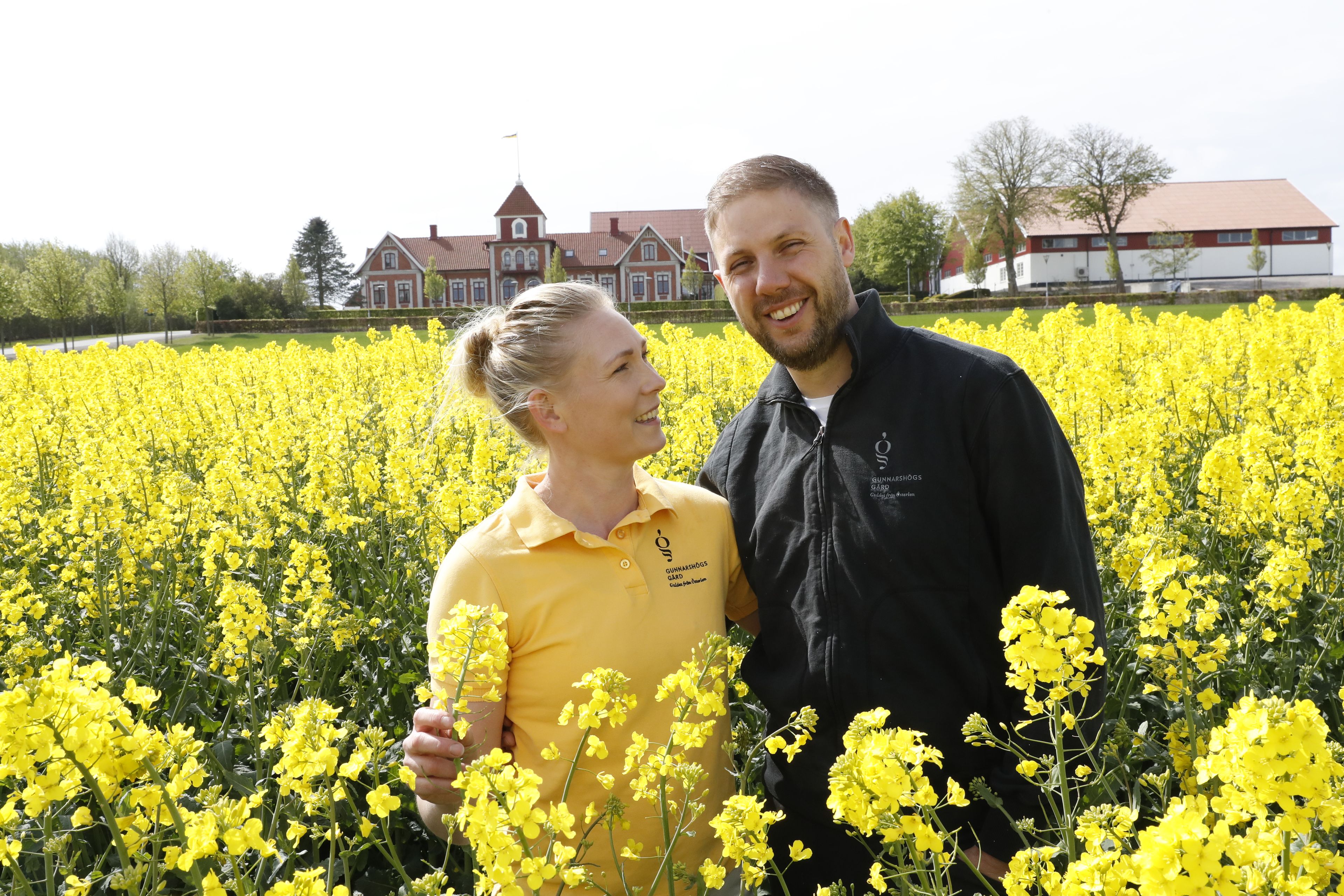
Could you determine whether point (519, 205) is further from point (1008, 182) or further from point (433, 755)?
point (433, 755)

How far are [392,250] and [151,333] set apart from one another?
53.0ft

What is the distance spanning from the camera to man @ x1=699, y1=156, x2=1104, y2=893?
7.52ft

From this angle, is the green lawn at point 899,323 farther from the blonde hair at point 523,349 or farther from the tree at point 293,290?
the blonde hair at point 523,349

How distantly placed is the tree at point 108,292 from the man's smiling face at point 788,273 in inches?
2061

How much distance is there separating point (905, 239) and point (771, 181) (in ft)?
208

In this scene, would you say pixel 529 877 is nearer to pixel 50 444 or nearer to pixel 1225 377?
pixel 50 444

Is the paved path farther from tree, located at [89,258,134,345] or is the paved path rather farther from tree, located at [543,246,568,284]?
tree, located at [543,246,568,284]

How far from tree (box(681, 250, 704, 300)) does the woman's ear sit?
51.6 m

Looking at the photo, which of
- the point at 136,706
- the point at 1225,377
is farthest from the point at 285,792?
the point at 1225,377

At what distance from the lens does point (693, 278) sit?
183ft

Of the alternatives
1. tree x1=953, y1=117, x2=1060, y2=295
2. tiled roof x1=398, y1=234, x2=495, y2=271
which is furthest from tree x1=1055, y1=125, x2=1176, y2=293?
tiled roof x1=398, y1=234, x2=495, y2=271

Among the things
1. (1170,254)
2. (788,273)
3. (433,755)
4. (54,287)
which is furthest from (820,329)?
(1170,254)

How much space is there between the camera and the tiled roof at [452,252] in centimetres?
6556

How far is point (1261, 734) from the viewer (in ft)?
3.74
